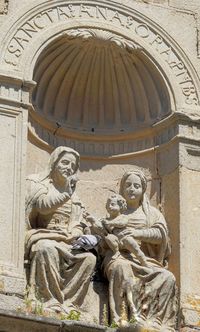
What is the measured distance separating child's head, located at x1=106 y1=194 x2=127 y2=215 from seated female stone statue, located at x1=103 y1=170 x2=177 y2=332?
13 cm

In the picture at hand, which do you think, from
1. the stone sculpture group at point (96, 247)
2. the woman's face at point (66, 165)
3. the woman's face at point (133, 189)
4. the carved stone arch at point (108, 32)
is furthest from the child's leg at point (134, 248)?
the carved stone arch at point (108, 32)

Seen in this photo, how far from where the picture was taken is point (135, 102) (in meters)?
16.1

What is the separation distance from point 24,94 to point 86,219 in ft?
4.34

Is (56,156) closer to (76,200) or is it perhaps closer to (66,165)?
(66,165)

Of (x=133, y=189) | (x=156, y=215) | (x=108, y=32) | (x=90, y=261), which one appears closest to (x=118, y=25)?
(x=108, y=32)

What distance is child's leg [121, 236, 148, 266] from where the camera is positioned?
1512cm

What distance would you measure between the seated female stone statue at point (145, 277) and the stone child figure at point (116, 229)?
34 mm

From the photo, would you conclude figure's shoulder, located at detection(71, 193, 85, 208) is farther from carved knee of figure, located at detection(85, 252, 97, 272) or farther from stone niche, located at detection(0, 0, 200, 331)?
carved knee of figure, located at detection(85, 252, 97, 272)

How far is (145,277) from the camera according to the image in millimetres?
15008

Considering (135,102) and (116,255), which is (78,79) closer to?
(135,102)

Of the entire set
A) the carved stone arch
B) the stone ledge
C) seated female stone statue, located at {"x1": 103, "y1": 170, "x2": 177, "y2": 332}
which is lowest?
the stone ledge

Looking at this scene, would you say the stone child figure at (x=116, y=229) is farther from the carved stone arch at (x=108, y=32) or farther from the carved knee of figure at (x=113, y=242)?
the carved stone arch at (x=108, y=32)

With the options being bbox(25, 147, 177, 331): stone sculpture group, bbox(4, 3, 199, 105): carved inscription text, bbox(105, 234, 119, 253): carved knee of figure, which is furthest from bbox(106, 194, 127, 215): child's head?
bbox(4, 3, 199, 105): carved inscription text

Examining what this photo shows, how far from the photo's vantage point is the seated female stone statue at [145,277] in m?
14.9
